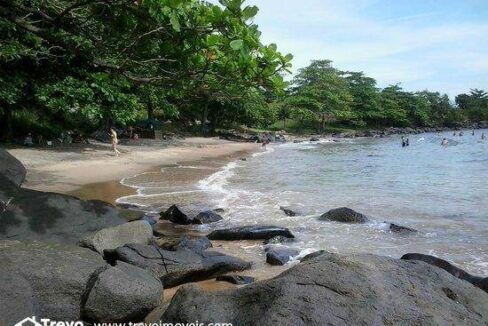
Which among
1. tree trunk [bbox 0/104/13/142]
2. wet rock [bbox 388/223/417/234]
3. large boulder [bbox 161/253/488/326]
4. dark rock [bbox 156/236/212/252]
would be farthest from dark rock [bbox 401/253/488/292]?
tree trunk [bbox 0/104/13/142]

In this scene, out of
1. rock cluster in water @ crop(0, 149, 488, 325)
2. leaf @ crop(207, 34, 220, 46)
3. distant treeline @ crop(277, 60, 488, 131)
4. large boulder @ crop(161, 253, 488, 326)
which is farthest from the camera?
distant treeline @ crop(277, 60, 488, 131)

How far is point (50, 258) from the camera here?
15.6ft

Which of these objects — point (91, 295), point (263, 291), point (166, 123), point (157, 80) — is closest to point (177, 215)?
point (157, 80)

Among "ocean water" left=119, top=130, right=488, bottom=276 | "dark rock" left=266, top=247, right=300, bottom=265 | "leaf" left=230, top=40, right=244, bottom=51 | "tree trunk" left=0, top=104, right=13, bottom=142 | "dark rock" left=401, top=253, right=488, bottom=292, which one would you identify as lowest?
"ocean water" left=119, top=130, right=488, bottom=276

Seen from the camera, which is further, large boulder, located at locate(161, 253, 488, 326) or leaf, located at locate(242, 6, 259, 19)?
leaf, located at locate(242, 6, 259, 19)

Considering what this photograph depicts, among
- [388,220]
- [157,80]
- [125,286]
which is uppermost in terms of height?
[157,80]

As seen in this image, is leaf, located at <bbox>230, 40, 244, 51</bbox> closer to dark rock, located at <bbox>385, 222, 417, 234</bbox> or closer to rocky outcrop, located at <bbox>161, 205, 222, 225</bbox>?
rocky outcrop, located at <bbox>161, 205, 222, 225</bbox>

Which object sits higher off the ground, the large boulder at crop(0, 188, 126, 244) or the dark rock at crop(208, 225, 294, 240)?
the large boulder at crop(0, 188, 126, 244)

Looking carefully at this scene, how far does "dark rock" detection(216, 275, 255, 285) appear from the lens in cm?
614

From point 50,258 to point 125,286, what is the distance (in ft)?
3.00

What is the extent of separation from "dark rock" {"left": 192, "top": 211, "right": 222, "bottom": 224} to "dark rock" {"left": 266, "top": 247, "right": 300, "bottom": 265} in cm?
279

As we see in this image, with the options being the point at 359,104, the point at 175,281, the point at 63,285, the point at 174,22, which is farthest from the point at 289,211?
the point at 359,104

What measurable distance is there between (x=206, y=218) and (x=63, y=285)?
6.10m

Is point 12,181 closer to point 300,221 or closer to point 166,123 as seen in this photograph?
point 300,221
